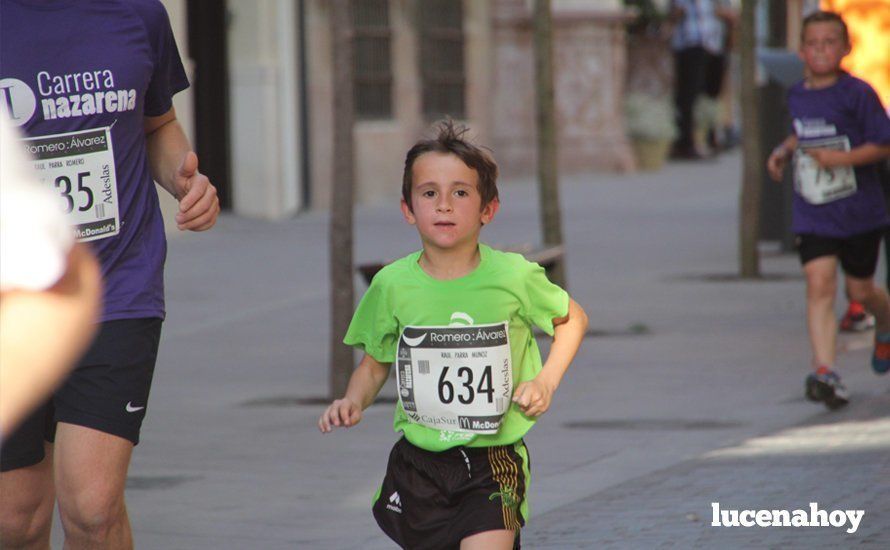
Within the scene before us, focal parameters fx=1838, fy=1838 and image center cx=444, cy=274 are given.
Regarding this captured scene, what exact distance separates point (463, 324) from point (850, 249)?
438cm

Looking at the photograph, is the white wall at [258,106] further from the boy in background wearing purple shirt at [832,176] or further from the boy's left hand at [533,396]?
the boy's left hand at [533,396]

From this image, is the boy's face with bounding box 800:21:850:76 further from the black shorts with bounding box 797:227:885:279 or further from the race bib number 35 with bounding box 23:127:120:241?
the race bib number 35 with bounding box 23:127:120:241

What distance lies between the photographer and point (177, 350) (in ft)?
35.3

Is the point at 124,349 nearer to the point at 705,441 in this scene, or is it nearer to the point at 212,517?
the point at 212,517

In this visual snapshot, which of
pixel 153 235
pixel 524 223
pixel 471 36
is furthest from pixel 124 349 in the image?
pixel 471 36

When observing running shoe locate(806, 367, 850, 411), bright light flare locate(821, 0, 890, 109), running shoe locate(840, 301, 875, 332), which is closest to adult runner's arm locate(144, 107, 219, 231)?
running shoe locate(806, 367, 850, 411)

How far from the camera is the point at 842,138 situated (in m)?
8.33

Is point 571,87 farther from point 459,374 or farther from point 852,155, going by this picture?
point 459,374

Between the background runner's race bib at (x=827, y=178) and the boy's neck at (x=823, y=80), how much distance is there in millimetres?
242

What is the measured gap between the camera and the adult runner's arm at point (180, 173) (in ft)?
14.4

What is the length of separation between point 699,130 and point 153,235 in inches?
1268

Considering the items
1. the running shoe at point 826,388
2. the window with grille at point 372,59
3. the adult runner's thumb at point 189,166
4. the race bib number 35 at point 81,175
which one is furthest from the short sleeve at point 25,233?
the window with grille at point 372,59

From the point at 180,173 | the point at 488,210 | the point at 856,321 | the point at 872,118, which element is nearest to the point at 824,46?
the point at 872,118

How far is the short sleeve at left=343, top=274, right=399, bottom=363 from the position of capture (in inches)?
178
